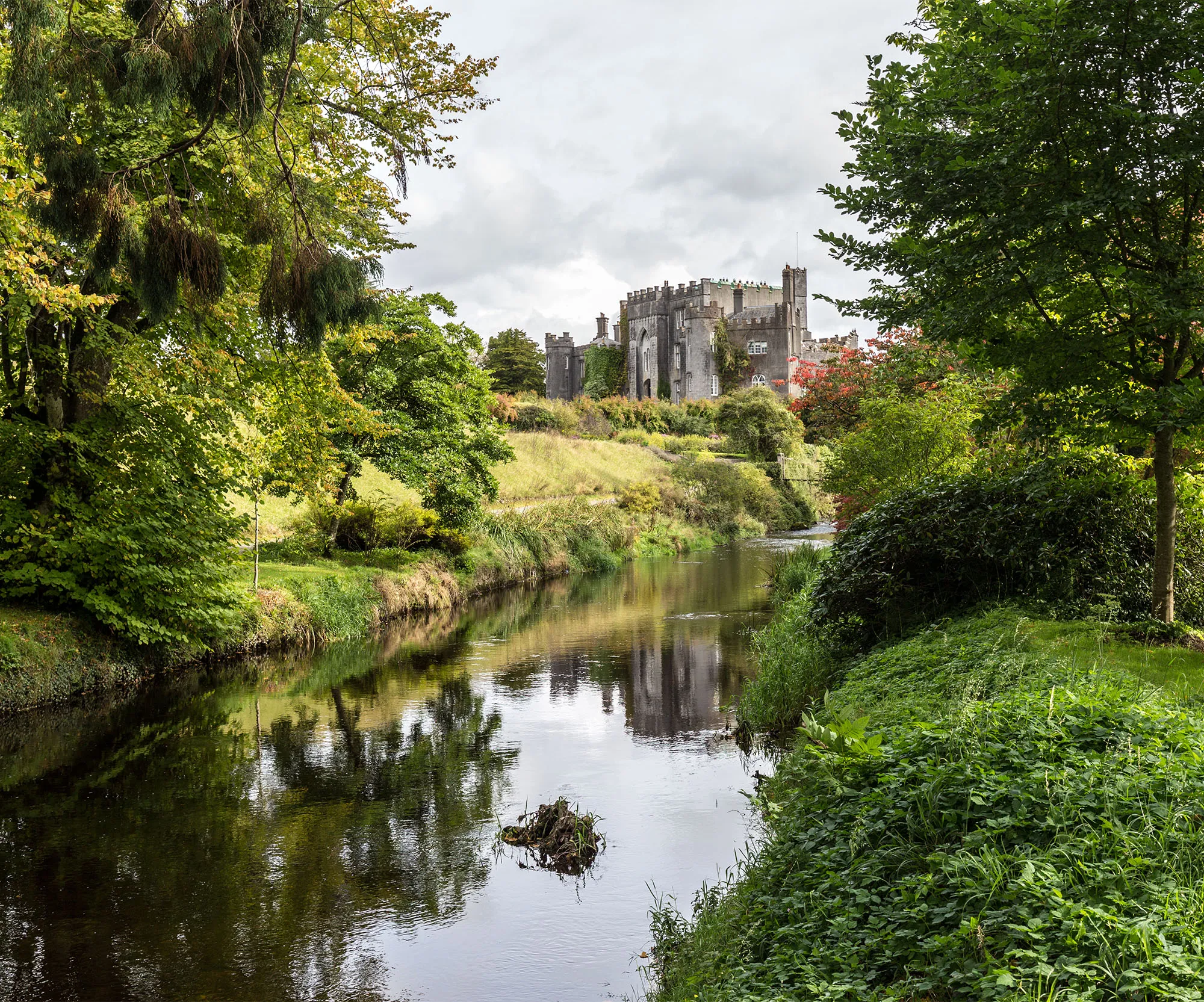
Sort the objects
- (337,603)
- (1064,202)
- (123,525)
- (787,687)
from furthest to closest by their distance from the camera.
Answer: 1. (337,603)
2. (123,525)
3. (787,687)
4. (1064,202)

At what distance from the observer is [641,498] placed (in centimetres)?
3972

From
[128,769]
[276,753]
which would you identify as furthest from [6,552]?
[276,753]

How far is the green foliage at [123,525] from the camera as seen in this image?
12969 mm

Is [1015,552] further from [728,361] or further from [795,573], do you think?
[728,361]

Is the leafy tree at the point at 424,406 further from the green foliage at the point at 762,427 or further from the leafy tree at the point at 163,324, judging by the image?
the green foliage at the point at 762,427

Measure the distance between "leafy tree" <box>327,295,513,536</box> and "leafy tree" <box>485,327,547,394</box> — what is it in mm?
57652

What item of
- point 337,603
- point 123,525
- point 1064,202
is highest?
point 1064,202

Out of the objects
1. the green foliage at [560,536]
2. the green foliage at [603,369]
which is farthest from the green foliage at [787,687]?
the green foliage at [603,369]

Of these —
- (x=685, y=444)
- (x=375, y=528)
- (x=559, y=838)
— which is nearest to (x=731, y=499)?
(x=685, y=444)

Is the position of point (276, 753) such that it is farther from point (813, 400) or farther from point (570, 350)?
point (570, 350)

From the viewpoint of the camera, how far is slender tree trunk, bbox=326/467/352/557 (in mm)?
21672

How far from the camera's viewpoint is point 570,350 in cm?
9856

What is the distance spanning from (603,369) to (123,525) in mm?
81328

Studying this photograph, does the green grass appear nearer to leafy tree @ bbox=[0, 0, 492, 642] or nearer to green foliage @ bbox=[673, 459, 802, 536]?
green foliage @ bbox=[673, 459, 802, 536]
